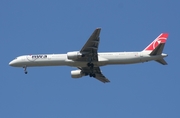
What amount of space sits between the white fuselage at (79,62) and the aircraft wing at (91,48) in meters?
1.03

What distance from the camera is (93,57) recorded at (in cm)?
7675

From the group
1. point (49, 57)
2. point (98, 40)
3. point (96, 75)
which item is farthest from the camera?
point (96, 75)

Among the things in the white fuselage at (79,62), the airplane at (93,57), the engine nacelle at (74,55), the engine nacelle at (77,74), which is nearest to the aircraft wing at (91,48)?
the airplane at (93,57)

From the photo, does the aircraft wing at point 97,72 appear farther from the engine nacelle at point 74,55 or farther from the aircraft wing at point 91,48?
the engine nacelle at point 74,55

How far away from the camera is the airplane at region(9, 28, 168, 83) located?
74.6m

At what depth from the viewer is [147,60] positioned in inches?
2975

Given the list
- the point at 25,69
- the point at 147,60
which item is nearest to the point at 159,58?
the point at 147,60

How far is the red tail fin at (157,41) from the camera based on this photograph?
78000 millimetres

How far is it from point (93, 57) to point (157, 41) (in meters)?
10.2

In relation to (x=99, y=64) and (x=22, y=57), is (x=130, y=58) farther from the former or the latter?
(x=22, y=57)

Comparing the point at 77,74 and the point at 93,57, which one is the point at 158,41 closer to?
the point at 93,57

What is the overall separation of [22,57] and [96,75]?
12130 mm

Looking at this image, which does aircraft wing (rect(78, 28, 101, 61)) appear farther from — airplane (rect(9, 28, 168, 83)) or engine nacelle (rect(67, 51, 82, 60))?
engine nacelle (rect(67, 51, 82, 60))

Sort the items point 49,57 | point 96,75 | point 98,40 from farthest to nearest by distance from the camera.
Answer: point 96,75 → point 49,57 → point 98,40
